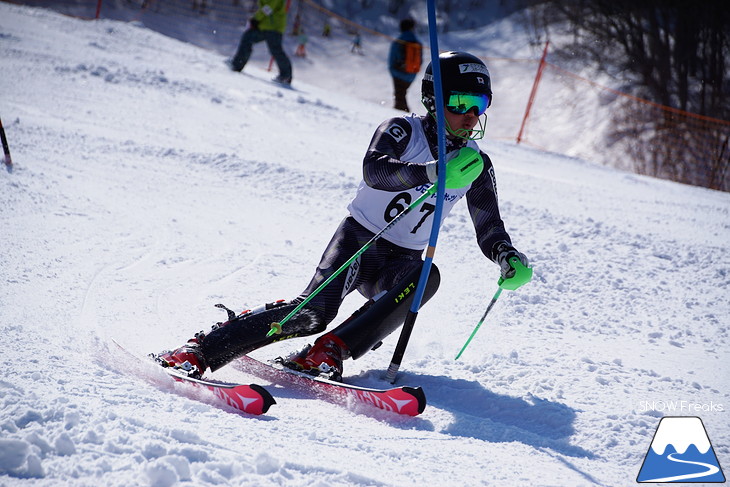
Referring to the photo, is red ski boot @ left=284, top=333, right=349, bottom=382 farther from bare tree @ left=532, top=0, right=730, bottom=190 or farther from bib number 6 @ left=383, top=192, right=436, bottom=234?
bare tree @ left=532, top=0, right=730, bottom=190

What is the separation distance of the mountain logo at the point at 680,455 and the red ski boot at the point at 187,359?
1.80m

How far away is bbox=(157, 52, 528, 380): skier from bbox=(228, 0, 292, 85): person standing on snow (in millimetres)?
8379

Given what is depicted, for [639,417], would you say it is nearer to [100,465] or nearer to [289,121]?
[100,465]

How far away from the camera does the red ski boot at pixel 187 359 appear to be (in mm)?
2932

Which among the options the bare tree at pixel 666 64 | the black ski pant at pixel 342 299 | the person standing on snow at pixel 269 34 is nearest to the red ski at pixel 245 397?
the black ski pant at pixel 342 299

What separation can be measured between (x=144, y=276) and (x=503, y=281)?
234 cm

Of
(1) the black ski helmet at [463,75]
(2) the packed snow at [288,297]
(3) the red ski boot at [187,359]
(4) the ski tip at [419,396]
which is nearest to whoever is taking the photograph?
(2) the packed snow at [288,297]

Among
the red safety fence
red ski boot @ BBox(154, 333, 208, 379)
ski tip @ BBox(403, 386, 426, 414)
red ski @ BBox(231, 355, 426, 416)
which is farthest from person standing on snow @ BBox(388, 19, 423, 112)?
ski tip @ BBox(403, 386, 426, 414)

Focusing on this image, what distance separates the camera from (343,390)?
9.89 feet

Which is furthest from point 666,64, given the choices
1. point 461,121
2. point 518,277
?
point 518,277

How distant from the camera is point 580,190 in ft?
23.3

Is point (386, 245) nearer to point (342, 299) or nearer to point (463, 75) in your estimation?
point (342, 299)

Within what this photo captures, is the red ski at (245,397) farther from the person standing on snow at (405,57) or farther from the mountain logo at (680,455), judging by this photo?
the person standing on snow at (405,57)

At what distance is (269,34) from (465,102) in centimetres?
899
